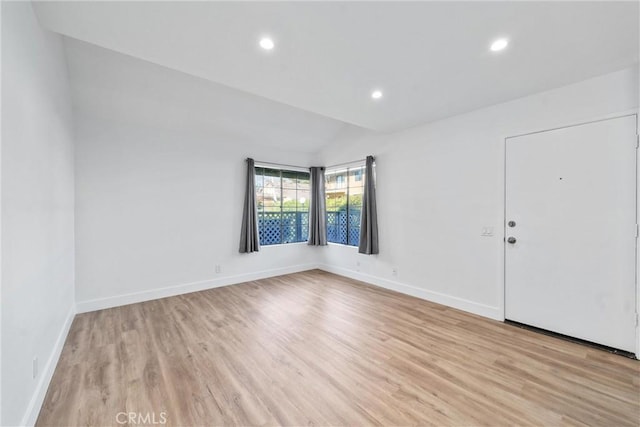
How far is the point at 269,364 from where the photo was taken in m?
2.13

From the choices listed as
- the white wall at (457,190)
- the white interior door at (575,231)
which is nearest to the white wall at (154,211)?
the white wall at (457,190)

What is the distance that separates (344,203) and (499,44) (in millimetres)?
3423

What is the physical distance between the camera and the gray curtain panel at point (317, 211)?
5.25m

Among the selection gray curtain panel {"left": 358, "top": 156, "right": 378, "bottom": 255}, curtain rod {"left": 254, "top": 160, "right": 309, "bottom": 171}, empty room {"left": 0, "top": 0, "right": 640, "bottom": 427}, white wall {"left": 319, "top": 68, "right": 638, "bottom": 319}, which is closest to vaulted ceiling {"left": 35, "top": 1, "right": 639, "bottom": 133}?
Result: empty room {"left": 0, "top": 0, "right": 640, "bottom": 427}

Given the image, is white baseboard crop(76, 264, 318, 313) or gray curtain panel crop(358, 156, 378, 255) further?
gray curtain panel crop(358, 156, 378, 255)

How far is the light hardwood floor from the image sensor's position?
1616 millimetres

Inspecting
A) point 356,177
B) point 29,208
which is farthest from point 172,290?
point 356,177

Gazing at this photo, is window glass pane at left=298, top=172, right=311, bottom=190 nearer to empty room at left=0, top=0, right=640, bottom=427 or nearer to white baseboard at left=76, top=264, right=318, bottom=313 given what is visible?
empty room at left=0, top=0, right=640, bottom=427

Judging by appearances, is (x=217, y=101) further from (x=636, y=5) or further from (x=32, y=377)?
(x=636, y=5)

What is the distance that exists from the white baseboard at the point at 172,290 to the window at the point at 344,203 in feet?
3.83

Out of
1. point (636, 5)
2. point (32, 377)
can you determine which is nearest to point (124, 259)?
point (32, 377)

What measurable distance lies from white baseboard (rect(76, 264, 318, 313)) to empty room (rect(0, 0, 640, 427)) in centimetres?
3

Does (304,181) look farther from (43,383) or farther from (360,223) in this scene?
(43,383)

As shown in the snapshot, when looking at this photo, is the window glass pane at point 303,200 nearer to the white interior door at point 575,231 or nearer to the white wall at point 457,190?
the white wall at point 457,190
